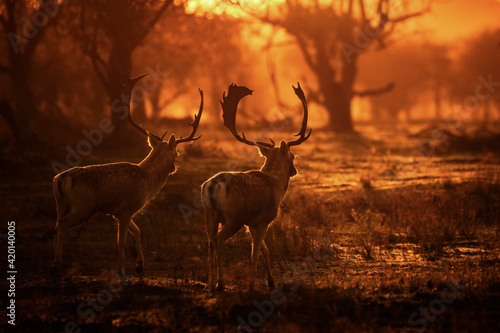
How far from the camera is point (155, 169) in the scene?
11.1 meters

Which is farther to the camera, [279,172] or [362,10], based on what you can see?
[362,10]

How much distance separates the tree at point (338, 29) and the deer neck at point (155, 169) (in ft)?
113

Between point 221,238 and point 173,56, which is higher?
point 173,56

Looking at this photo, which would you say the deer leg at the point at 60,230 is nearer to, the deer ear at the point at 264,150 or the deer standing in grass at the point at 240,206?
the deer standing in grass at the point at 240,206

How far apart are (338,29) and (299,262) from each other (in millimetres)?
36372

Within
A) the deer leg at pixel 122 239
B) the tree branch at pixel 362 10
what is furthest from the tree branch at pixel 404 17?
the deer leg at pixel 122 239

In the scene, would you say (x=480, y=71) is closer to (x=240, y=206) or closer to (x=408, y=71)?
(x=408, y=71)

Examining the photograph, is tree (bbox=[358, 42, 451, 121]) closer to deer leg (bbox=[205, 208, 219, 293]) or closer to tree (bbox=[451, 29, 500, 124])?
tree (bbox=[451, 29, 500, 124])

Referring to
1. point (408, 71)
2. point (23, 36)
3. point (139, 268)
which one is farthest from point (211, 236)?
point (408, 71)

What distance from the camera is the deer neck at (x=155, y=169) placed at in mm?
10945

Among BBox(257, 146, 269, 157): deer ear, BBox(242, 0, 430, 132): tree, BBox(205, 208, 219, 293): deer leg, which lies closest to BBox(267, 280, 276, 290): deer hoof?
BBox(205, 208, 219, 293): deer leg

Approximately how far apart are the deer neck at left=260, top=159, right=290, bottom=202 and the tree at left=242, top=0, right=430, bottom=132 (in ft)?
115

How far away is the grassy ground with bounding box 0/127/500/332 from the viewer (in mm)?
7758

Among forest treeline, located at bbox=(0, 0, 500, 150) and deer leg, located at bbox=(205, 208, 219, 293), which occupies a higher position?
forest treeline, located at bbox=(0, 0, 500, 150)
